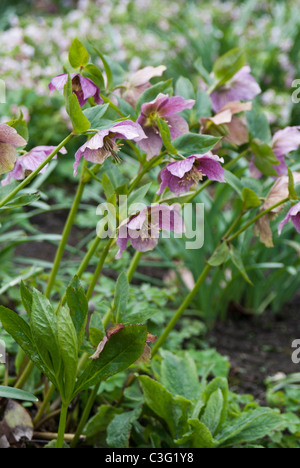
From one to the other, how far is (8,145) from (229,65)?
1.32 ft

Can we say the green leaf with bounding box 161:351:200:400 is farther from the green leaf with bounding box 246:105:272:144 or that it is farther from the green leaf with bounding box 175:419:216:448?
the green leaf with bounding box 246:105:272:144

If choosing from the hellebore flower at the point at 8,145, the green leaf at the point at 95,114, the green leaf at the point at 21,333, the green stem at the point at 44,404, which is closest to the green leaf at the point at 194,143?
the green leaf at the point at 95,114

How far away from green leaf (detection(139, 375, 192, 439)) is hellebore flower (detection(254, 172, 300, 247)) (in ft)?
0.97

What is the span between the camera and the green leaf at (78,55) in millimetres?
718

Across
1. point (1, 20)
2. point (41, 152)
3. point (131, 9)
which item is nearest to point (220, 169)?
point (41, 152)

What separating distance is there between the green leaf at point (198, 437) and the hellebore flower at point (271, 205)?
11.7 inches

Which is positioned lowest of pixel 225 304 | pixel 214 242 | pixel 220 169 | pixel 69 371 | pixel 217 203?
pixel 225 304

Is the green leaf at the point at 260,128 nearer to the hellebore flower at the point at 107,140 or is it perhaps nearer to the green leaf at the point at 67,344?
the hellebore flower at the point at 107,140

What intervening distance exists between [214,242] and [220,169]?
0.88 m

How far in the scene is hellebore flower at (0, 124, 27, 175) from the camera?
669mm

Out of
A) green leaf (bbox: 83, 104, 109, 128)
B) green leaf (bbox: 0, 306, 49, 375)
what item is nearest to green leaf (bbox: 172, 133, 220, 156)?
green leaf (bbox: 83, 104, 109, 128)
